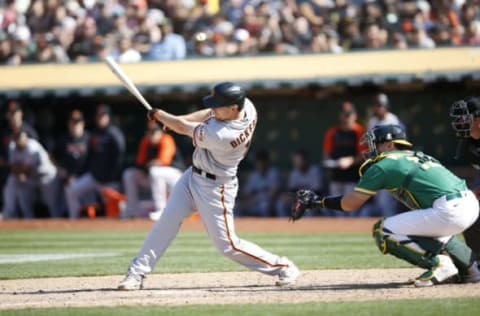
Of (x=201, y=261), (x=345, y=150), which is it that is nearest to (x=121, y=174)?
(x=345, y=150)

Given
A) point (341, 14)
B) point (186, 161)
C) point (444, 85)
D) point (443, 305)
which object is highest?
point (443, 305)

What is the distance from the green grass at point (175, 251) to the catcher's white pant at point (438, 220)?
5.80 ft

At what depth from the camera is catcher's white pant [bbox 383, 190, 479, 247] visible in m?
7.00

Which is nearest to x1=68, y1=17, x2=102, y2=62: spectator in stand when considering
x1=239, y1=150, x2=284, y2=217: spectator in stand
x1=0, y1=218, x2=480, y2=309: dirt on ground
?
x1=239, y1=150, x2=284, y2=217: spectator in stand

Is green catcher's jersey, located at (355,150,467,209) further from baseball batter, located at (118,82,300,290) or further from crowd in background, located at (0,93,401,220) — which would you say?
crowd in background, located at (0,93,401,220)

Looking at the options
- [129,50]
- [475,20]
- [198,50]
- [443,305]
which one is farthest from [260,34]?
[443,305]

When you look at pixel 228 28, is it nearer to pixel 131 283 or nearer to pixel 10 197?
pixel 10 197

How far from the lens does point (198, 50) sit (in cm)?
1639

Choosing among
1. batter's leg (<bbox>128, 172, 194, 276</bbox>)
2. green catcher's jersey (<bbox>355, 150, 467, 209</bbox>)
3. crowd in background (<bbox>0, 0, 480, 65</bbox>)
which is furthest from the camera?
crowd in background (<bbox>0, 0, 480, 65</bbox>)

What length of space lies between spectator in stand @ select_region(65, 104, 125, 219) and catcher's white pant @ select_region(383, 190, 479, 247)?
9182 mm

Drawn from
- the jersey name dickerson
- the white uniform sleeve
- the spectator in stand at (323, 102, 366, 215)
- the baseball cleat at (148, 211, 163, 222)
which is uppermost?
the white uniform sleeve

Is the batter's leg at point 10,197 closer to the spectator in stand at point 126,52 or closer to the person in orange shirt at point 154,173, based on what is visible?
the person in orange shirt at point 154,173

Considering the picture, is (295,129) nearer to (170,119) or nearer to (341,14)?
(341,14)

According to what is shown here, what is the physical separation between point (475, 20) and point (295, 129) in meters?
3.39
